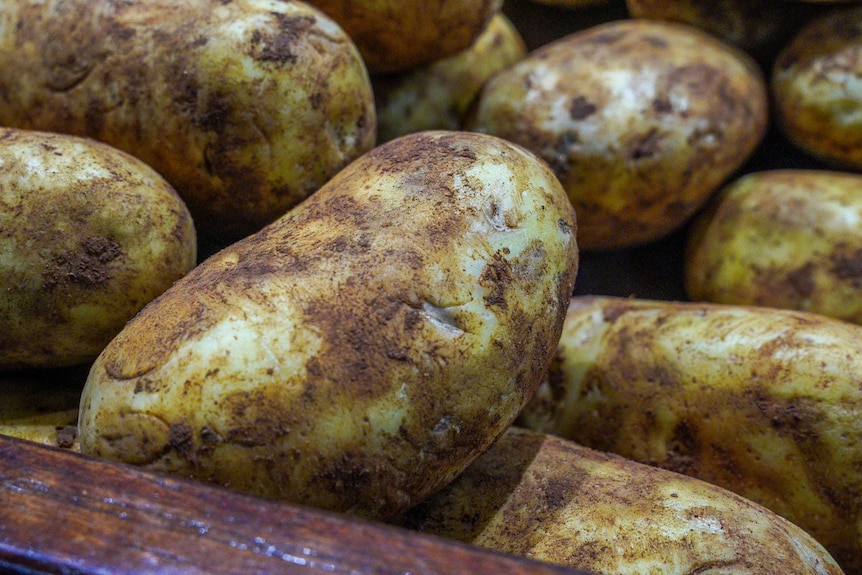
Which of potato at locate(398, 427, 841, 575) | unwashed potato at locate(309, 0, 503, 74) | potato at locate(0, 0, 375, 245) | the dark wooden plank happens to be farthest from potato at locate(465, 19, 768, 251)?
the dark wooden plank

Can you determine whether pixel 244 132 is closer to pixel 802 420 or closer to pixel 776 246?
pixel 802 420

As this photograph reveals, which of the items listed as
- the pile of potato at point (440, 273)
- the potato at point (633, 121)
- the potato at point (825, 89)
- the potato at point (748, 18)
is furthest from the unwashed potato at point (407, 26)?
the potato at point (825, 89)

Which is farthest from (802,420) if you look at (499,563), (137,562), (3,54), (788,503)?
(3,54)

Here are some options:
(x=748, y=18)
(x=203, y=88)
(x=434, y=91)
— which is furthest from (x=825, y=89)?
(x=203, y=88)

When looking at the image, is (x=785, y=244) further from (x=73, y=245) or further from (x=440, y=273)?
(x=73, y=245)

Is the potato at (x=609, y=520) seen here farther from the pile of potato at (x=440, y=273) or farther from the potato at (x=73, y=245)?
the potato at (x=73, y=245)
